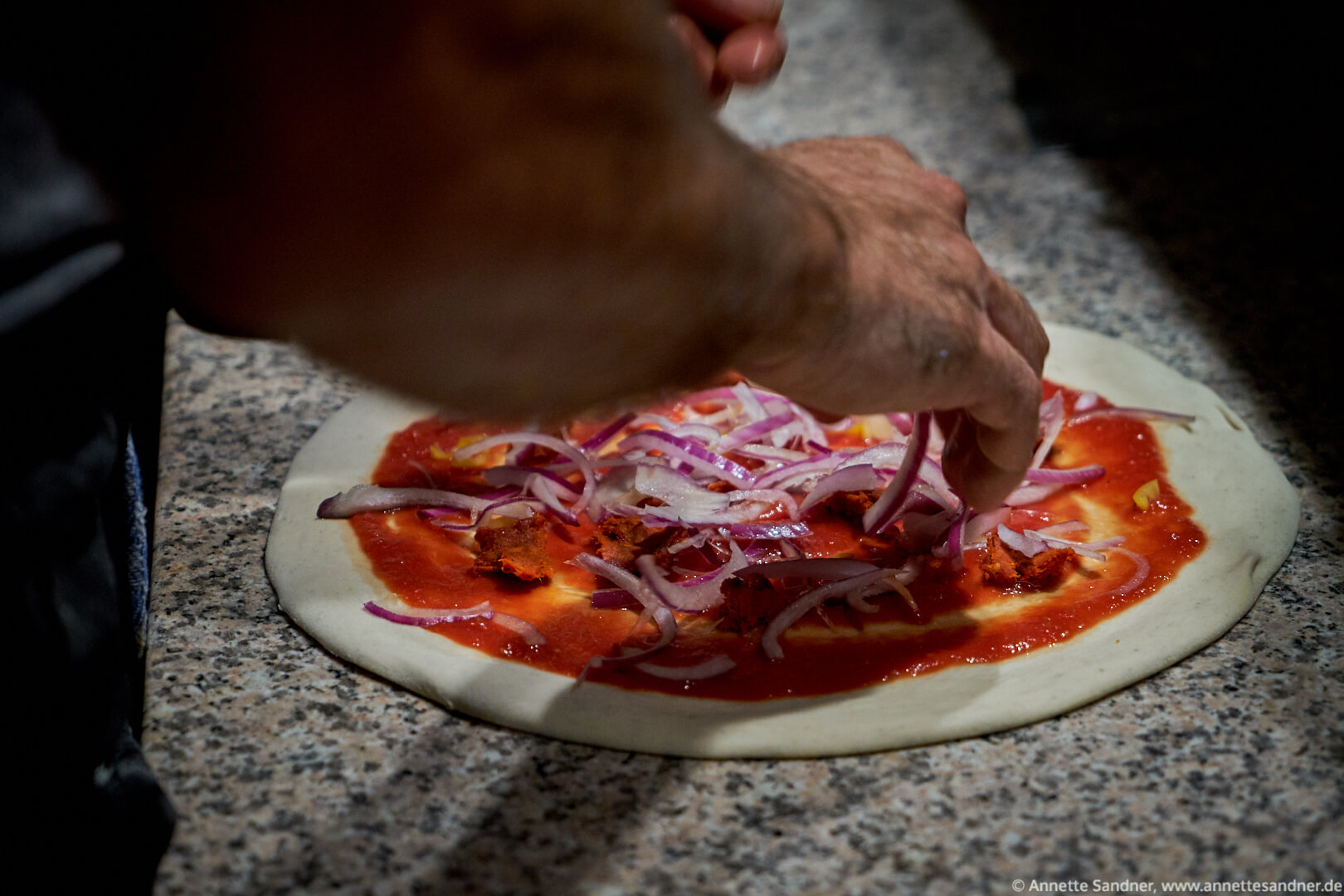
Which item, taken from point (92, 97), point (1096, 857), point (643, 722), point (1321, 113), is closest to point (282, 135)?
point (92, 97)

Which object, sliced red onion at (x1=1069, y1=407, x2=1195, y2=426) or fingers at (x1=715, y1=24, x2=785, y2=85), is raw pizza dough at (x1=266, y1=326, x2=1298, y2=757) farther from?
fingers at (x1=715, y1=24, x2=785, y2=85)

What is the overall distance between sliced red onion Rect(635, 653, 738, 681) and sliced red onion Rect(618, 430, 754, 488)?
14.6 inches

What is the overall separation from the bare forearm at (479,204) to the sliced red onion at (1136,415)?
1.16m

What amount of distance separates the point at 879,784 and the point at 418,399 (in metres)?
0.68

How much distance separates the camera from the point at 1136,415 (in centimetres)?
190

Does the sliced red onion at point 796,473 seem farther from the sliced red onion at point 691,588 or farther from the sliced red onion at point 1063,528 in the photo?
the sliced red onion at point 1063,528

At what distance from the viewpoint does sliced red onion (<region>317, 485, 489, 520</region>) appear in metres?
1.70

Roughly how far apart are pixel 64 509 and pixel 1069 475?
1.37 m

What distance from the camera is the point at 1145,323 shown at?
2256 mm

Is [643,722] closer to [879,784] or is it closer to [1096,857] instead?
[879,784]

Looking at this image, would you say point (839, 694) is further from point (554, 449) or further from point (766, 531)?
point (554, 449)

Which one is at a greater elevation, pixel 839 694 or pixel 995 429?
pixel 995 429

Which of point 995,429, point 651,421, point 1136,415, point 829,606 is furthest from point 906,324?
point 1136,415

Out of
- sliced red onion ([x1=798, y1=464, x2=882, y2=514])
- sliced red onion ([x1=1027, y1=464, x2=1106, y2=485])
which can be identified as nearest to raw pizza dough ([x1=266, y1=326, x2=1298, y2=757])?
sliced red onion ([x1=1027, y1=464, x2=1106, y2=485])
